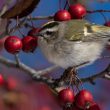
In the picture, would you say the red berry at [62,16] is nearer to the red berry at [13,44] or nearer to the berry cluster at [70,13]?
the berry cluster at [70,13]

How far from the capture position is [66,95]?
85.7 inches

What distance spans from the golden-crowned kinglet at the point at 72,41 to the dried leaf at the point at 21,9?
0.16m

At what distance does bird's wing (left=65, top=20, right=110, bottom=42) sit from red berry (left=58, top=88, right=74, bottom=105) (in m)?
0.43

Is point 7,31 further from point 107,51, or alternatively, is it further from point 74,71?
point 107,51

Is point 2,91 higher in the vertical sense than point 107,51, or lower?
lower

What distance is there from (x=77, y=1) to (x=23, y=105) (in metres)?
0.65

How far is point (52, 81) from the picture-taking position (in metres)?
2.27

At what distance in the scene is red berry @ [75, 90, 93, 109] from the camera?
219cm

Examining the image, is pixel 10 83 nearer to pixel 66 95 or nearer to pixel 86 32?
pixel 86 32

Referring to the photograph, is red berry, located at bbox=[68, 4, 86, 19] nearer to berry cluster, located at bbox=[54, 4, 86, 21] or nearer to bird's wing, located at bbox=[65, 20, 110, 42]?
berry cluster, located at bbox=[54, 4, 86, 21]

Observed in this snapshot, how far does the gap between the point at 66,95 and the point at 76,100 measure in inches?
2.7

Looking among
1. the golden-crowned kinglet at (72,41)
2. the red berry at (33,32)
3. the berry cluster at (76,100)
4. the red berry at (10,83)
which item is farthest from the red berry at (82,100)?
the red berry at (10,83)

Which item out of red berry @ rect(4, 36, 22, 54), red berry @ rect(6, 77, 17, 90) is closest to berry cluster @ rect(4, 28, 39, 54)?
red berry @ rect(4, 36, 22, 54)

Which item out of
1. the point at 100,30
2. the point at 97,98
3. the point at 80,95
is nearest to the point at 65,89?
the point at 80,95
